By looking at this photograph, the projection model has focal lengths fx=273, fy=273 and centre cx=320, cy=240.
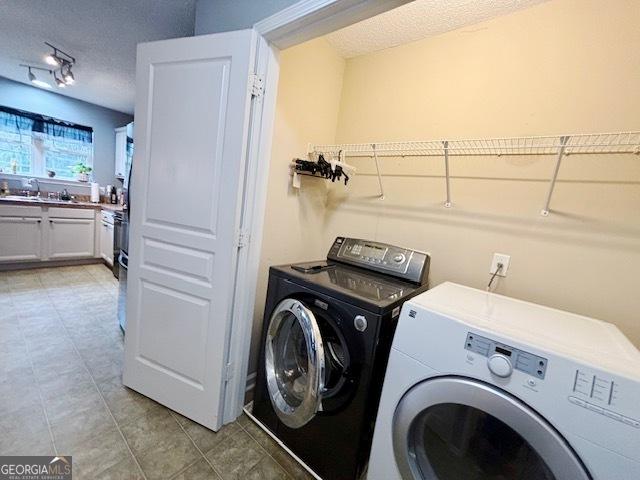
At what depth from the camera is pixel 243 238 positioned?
1352mm

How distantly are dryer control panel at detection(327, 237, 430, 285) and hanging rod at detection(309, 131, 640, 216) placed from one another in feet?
1.22

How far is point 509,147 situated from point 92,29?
3050mm

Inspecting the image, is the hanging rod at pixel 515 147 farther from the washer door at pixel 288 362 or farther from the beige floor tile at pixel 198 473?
the beige floor tile at pixel 198 473

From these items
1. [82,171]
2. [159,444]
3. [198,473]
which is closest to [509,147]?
[198,473]

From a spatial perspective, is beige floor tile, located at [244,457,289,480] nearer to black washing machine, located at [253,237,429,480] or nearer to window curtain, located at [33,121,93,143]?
black washing machine, located at [253,237,429,480]

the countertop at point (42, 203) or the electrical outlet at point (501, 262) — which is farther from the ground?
the electrical outlet at point (501, 262)

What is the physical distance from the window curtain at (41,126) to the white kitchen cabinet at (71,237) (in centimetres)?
134

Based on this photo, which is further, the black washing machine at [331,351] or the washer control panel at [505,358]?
the black washing machine at [331,351]

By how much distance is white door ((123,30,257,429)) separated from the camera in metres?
1.27

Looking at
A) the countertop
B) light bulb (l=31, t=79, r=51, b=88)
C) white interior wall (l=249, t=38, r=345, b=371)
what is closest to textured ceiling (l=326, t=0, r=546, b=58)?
white interior wall (l=249, t=38, r=345, b=371)

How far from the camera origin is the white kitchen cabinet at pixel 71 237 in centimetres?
357

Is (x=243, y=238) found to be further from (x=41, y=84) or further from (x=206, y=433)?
(x=41, y=84)

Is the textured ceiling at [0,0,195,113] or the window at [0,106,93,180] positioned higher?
the textured ceiling at [0,0,195,113]

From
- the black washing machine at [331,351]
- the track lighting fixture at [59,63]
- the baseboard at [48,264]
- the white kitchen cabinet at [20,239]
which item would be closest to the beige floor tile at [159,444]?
the black washing machine at [331,351]
